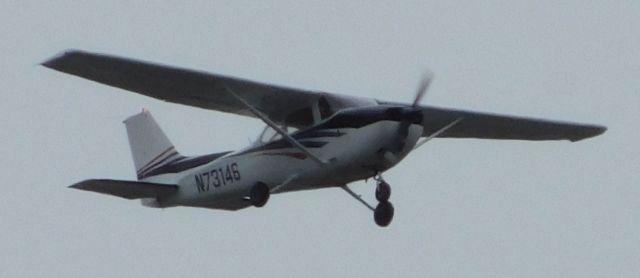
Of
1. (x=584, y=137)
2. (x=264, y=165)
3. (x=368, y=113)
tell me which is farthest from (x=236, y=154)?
(x=584, y=137)

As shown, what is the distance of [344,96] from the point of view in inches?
1135

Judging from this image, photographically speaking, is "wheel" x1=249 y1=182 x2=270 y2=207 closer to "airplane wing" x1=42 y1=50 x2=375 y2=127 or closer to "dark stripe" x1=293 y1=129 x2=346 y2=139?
"dark stripe" x1=293 y1=129 x2=346 y2=139

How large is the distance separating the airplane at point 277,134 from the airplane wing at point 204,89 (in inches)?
0.6

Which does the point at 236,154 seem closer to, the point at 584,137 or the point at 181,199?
the point at 181,199

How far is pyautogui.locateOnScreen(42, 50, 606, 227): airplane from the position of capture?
2775 centimetres

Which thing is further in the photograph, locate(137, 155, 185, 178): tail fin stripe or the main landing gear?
locate(137, 155, 185, 178): tail fin stripe

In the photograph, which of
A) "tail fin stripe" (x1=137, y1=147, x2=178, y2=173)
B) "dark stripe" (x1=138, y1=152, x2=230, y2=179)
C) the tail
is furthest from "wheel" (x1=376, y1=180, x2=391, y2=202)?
"tail fin stripe" (x1=137, y1=147, x2=178, y2=173)

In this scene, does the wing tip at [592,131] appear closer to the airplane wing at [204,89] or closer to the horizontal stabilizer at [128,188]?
the airplane wing at [204,89]

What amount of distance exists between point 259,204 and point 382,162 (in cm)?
193

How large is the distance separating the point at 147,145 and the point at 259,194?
4453 mm

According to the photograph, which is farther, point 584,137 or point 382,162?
point 584,137

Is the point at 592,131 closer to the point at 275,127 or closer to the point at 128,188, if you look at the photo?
the point at 275,127

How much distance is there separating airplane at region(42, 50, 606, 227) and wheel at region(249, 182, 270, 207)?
1 cm

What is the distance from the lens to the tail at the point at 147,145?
32.1m
